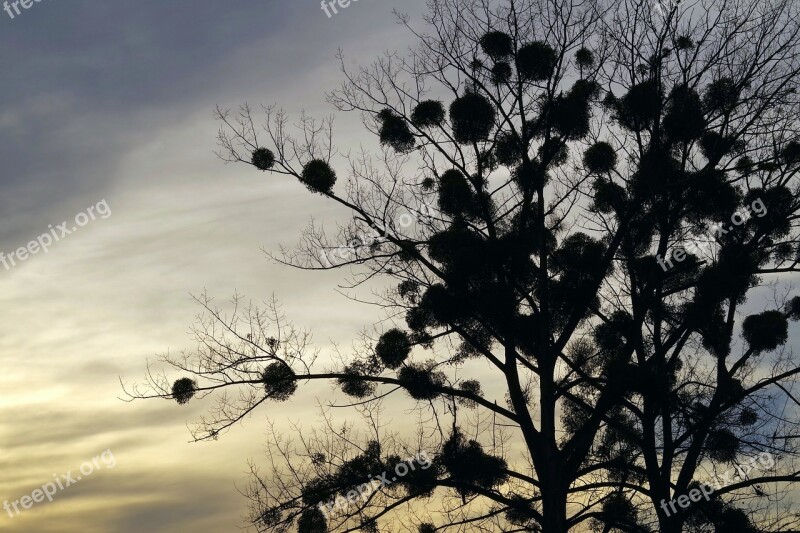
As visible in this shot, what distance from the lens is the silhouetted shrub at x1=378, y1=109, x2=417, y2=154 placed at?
1283 centimetres

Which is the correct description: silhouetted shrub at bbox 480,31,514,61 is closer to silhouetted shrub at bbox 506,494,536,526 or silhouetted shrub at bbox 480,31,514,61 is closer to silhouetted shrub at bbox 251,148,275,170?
silhouetted shrub at bbox 251,148,275,170

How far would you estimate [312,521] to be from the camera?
11.2 m

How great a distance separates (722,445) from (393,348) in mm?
5506

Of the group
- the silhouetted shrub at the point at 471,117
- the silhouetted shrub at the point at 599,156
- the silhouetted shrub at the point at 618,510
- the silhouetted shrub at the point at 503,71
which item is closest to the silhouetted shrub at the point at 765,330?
the silhouetted shrub at the point at 618,510

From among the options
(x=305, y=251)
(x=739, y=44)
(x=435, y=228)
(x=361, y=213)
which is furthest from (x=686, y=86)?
(x=305, y=251)

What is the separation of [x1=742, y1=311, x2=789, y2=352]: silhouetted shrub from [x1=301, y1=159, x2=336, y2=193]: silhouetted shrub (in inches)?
281

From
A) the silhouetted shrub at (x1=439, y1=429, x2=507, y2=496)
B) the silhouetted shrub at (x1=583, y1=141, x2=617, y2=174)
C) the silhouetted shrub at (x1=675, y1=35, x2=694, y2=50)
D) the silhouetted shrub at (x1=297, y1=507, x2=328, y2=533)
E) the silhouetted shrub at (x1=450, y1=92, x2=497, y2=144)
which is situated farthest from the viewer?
the silhouetted shrub at (x1=583, y1=141, x2=617, y2=174)

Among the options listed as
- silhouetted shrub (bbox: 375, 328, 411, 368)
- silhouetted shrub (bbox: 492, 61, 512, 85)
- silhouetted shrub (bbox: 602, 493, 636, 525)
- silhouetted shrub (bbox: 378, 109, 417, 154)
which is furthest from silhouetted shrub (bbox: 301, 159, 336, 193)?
silhouetted shrub (bbox: 602, 493, 636, 525)

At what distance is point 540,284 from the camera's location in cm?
1209

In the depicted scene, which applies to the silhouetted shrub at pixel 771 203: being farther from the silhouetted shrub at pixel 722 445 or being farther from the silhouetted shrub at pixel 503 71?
the silhouetted shrub at pixel 503 71

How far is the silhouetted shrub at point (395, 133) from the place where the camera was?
42.1ft

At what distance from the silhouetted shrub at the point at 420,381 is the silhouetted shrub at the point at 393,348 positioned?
19 cm

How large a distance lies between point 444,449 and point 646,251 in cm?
513

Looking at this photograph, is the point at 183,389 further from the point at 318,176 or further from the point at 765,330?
the point at 765,330
